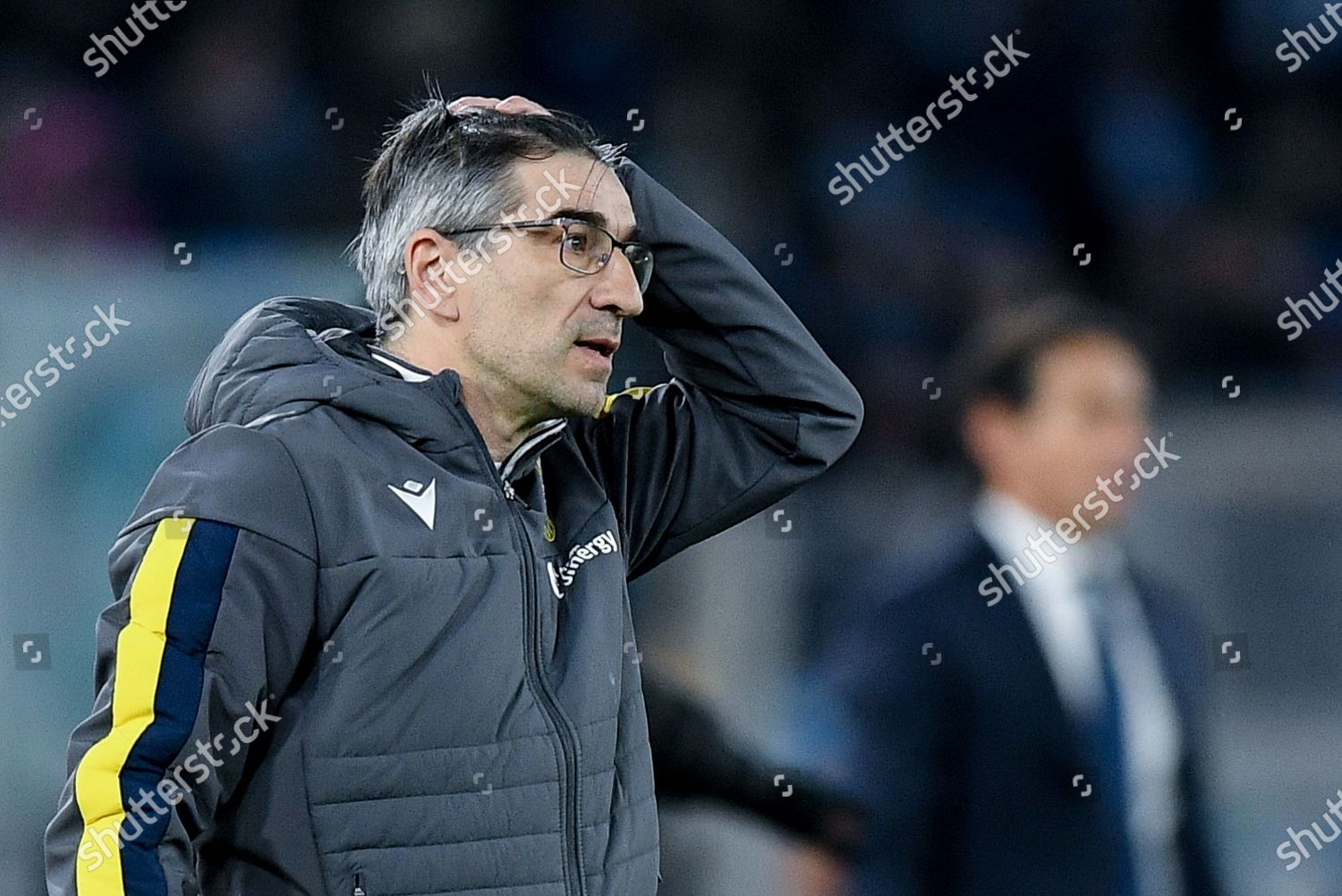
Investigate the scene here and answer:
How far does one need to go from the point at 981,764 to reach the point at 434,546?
3.57 ft

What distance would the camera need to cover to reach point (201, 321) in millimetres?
2865

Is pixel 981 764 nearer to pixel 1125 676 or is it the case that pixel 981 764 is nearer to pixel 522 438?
pixel 1125 676

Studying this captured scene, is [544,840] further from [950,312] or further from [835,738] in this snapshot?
[950,312]

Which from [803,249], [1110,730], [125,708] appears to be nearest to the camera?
[125,708]

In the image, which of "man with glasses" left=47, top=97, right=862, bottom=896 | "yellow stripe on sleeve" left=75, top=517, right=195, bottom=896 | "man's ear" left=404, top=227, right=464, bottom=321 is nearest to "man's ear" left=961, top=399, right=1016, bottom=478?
"man with glasses" left=47, top=97, right=862, bottom=896

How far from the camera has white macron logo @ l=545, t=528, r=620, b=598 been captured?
4.80 feet

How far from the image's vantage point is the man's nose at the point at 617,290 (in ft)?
5.01

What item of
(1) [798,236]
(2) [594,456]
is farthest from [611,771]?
(1) [798,236]

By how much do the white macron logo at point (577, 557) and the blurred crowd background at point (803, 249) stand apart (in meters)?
1.31

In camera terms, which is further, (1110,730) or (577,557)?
(1110,730)

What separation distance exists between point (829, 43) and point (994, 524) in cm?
148

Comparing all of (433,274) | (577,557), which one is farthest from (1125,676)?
(433,274)

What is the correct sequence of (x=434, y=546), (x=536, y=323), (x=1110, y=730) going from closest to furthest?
(x=434, y=546), (x=536, y=323), (x=1110, y=730)

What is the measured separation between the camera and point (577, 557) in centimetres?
150
